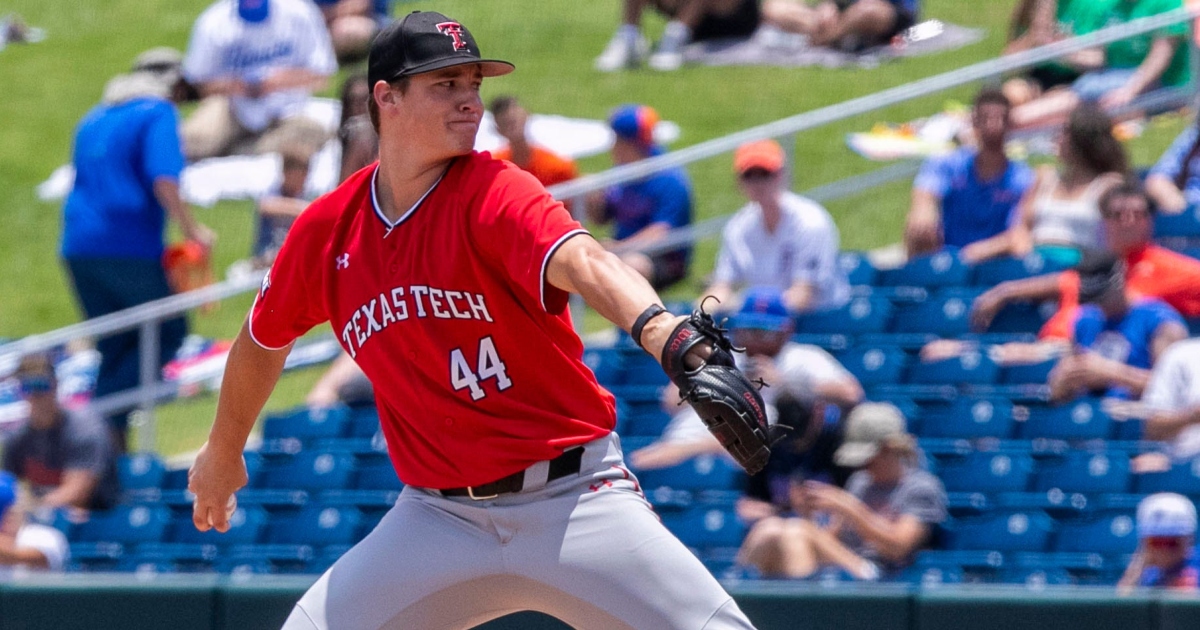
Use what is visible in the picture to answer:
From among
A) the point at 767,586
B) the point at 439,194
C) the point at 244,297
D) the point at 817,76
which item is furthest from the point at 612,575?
the point at 817,76

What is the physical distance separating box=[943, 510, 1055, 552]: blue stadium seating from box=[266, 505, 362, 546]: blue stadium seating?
2.29 metres

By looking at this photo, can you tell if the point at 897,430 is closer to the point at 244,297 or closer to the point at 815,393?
Answer: the point at 815,393

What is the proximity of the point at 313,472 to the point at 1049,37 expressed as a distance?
15.0 feet

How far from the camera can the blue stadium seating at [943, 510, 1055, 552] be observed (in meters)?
6.38

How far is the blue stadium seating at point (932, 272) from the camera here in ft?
26.9

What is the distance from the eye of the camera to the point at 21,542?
7078mm

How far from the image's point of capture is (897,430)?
645 centimetres

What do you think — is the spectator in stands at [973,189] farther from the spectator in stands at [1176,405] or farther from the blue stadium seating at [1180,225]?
the spectator in stands at [1176,405]

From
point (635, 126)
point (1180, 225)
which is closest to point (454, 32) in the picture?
point (1180, 225)

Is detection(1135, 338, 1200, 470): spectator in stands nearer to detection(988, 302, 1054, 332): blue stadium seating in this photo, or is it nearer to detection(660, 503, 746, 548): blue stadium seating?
Result: detection(988, 302, 1054, 332): blue stadium seating

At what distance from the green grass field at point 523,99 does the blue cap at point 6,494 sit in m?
1.29

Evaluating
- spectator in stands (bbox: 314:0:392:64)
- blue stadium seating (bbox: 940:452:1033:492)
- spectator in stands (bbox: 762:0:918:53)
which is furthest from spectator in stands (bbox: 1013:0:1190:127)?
spectator in stands (bbox: 314:0:392:64)

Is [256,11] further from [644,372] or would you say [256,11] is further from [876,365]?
[876,365]

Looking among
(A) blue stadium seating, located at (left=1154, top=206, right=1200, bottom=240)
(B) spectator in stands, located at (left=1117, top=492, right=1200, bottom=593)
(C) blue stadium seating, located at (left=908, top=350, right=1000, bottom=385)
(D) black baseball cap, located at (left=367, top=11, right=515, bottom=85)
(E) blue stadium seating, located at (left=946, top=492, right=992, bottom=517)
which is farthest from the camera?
(A) blue stadium seating, located at (left=1154, top=206, right=1200, bottom=240)
